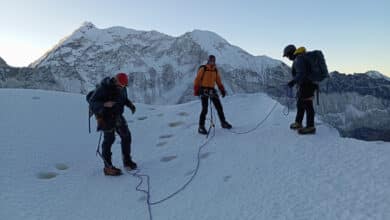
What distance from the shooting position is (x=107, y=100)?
8023 millimetres

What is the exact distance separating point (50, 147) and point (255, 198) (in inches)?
243

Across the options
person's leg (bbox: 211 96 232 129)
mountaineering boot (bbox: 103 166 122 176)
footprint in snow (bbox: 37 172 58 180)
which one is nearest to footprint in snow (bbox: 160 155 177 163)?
mountaineering boot (bbox: 103 166 122 176)

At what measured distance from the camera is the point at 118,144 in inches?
432

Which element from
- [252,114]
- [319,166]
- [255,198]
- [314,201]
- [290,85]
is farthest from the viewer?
[252,114]

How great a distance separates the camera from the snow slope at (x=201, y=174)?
5.70 m

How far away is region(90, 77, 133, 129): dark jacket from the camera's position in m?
7.91

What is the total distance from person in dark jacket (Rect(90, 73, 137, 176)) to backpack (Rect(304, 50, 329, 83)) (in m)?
4.05

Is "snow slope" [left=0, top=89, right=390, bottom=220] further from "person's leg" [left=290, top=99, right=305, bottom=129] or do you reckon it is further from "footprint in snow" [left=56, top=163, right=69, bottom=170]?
"person's leg" [left=290, top=99, right=305, bottom=129]

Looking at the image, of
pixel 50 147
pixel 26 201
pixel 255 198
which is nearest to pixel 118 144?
pixel 50 147

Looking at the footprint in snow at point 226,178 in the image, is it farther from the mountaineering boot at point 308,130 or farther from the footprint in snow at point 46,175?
the footprint in snow at point 46,175

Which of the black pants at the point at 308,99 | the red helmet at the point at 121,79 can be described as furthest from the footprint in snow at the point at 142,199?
the black pants at the point at 308,99

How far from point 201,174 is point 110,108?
2370mm

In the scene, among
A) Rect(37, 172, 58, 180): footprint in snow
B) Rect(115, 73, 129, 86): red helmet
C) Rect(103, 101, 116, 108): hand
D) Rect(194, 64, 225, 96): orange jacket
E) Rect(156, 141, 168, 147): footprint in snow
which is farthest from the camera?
Rect(156, 141, 168, 147): footprint in snow

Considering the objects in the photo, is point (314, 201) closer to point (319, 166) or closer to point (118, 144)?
point (319, 166)
